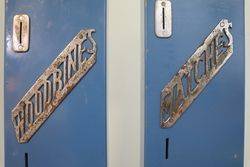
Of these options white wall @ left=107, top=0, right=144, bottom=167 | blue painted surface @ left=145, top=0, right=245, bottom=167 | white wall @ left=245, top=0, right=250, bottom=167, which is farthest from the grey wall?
white wall @ left=245, top=0, right=250, bottom=167

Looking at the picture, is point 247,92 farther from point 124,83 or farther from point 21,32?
point 21,32

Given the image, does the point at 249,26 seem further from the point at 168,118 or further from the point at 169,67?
the point at 168,118

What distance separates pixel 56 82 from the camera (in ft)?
4.21

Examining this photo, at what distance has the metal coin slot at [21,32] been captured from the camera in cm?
128

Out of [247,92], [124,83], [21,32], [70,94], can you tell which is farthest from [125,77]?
[247,92]

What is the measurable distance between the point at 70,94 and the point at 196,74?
621 millimetres

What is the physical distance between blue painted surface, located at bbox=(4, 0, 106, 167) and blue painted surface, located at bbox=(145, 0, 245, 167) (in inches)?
9.2

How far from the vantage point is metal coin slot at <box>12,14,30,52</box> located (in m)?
1.28

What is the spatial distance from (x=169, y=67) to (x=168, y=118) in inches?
9.8

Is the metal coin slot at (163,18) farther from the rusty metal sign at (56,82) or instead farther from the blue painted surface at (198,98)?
the rusty metal sign at (56,82)

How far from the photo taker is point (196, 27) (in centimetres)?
135

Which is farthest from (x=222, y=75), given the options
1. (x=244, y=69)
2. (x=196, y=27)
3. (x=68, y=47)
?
(x=68, y=47)

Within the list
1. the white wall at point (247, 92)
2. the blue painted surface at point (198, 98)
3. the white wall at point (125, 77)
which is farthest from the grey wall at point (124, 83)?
the white wall at point (247, 92)

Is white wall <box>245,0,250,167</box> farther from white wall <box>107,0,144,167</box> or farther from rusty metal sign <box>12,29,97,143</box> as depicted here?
rusty metal sign <box>12,29,97,143</box>
